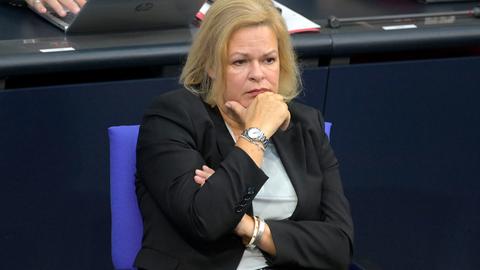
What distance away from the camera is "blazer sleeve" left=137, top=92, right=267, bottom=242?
86.1 inches

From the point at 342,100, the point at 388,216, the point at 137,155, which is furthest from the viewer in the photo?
the point at 388,216

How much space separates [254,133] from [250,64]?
0.61ft

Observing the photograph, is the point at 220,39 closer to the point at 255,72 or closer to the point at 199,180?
the point at 255,72

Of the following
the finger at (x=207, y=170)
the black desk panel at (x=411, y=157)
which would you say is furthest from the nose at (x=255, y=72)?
the black desk panel at (x=411, y=157)

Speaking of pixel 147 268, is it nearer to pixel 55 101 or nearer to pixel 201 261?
pixel 201 261

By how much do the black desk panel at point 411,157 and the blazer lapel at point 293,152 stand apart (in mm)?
542

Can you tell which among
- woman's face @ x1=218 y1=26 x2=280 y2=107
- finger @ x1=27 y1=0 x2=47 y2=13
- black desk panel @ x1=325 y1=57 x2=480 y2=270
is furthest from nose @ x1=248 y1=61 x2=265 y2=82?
finger @ x1=27 y1=0 x2=47 y2=13

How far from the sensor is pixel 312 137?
246 cm

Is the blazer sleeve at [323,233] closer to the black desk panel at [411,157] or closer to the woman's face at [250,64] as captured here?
the woman's face at [250,64]

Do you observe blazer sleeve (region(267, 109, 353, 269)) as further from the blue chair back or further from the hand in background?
the hand in background

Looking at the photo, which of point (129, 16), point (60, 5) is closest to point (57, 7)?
point (60, 5)

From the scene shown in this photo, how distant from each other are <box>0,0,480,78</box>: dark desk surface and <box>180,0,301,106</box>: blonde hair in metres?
0.34

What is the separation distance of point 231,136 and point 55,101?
58cm

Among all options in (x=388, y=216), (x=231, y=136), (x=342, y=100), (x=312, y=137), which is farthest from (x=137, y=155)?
(x=388, y=216)
